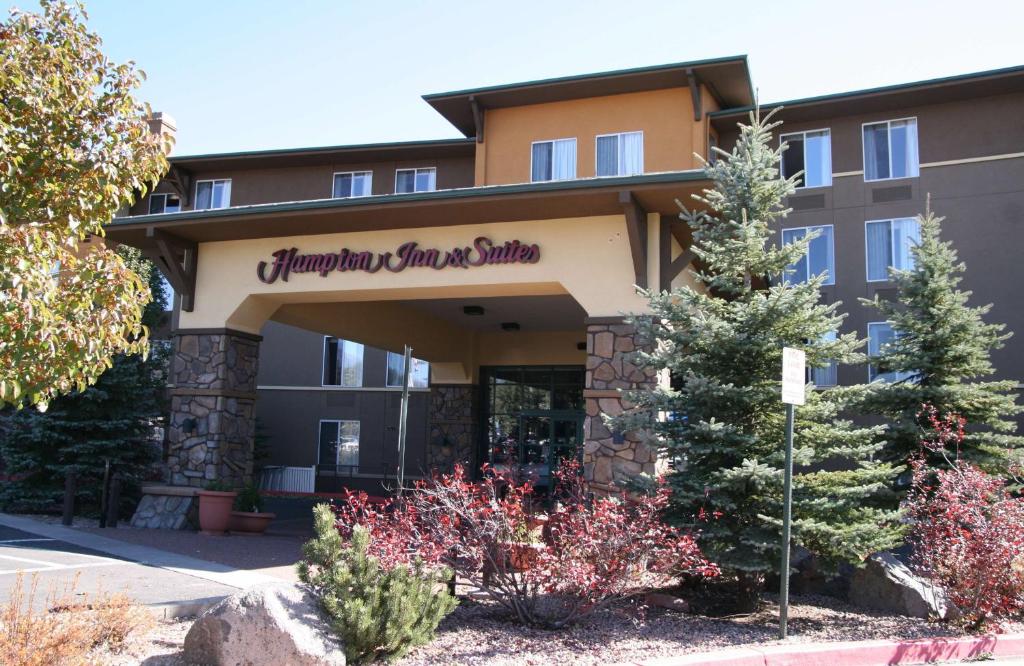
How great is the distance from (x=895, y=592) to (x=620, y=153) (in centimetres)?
1345

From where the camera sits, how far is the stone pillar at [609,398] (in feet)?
41.1

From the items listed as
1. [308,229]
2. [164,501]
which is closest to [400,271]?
[308,229]

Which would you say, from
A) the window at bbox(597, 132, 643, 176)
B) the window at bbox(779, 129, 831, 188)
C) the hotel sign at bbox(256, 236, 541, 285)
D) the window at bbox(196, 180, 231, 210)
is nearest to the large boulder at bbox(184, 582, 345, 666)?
the hotel sign at bbox(256, 236, 541, 285)

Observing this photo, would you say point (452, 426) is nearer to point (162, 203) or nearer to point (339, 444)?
point (339, 444)

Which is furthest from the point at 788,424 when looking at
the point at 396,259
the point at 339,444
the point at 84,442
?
the point at 339,444

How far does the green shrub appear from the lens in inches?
257

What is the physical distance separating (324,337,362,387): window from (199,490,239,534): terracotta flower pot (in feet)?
49.1

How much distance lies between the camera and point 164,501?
15.7 m

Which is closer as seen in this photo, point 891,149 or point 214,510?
point 214,510

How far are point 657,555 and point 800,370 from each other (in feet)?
6.99

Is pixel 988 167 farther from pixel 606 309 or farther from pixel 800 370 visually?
pixel 800 370

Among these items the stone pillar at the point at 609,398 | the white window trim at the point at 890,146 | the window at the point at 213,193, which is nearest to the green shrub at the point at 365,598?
the stone pillar at the point at 609,398

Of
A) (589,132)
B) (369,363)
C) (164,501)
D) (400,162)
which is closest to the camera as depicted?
(164,501)

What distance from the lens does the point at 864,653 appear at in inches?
300
